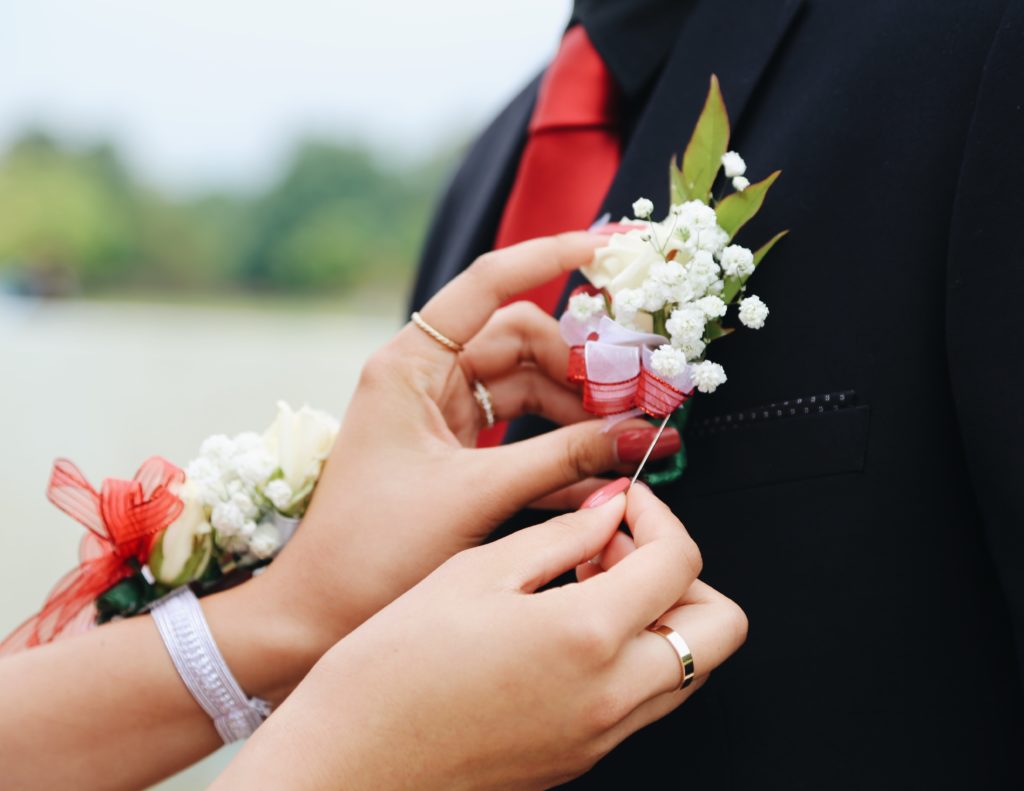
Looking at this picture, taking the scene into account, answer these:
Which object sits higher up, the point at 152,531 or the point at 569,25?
the point at 569,25

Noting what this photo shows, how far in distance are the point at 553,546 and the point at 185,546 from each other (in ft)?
2.02

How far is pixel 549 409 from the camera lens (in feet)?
4.65

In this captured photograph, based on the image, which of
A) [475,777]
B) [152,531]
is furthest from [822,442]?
[152,531]

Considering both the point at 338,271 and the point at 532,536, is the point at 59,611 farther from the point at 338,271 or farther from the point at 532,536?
the point at 338,271

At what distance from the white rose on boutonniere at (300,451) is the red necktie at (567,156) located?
14.4 inches

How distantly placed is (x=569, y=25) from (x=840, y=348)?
90 centimetres

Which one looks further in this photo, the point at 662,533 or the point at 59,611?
the point at 59,611

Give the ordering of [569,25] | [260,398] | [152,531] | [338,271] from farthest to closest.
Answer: [338,271] → [260,398] → [569,25] → [152,531]

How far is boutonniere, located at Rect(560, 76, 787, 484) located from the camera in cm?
107

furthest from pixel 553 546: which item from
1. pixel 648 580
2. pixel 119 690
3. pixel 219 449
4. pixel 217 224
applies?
pixel 217 224

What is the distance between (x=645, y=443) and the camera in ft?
3.81

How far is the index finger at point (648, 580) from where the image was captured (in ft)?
3.03

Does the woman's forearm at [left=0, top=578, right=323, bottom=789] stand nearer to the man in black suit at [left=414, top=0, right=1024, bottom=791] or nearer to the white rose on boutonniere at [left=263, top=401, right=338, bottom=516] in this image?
the white rose on boutonniere at [left=263, top=401, right=338, bottom=516]

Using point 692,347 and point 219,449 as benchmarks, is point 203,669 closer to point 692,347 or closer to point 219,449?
point 219,449
